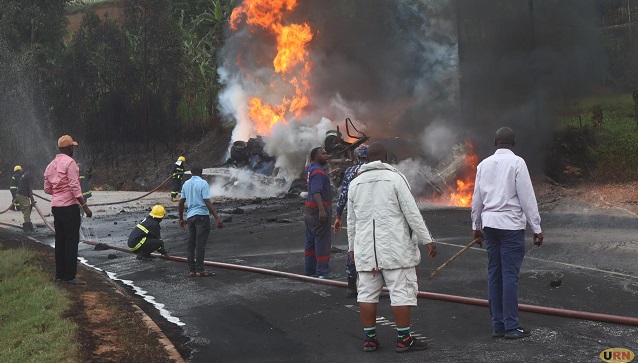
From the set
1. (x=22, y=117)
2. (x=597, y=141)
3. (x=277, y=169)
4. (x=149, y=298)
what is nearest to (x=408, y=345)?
(x=149, y=298)

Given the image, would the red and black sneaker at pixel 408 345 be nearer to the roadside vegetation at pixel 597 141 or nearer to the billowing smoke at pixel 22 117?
the roadside vegetation at pixel 597 141

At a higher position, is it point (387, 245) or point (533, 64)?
point (533, 64)

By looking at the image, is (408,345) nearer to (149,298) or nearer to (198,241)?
(149,298)

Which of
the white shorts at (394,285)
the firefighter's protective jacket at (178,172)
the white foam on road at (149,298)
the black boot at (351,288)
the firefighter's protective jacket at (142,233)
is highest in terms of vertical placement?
the firefighter's protective jacket at (178,172)

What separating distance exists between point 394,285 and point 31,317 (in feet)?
14.8

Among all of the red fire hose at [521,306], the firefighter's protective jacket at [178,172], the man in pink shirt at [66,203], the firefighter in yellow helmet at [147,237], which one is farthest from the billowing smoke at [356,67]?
the man in pink shirt at [66,203]

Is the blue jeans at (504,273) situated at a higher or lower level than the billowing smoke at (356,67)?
lower

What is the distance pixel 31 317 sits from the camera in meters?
8.88

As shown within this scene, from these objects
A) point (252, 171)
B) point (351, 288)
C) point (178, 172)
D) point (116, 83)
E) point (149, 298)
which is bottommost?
point (149, 298)

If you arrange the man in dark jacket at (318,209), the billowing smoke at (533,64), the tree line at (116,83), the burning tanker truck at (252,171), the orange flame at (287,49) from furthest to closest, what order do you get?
1. the tree line at (116,83)
2. the orange flame at (287,49)
3. the burning tanker truck at (252,171)
4. the billowing smoke at (533,64)
5. the man in dark jacket at (318,209)

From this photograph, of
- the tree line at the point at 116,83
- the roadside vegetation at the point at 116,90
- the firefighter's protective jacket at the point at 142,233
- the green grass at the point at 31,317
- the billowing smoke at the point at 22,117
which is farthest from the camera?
the billowing smoke at the point at 22,117

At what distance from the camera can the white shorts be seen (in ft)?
21.3

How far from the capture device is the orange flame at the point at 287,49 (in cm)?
3288

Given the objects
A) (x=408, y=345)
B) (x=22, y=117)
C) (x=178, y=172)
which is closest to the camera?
(x=408, y=345)
